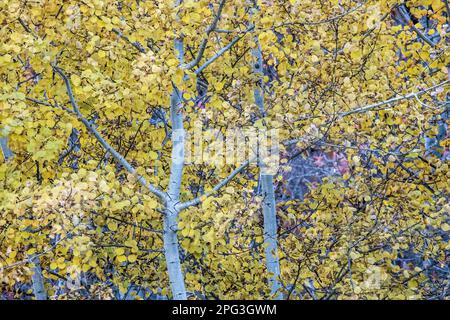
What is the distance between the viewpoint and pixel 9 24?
8422 millimetres

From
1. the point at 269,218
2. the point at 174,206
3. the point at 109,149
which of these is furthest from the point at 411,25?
the point at 109,149

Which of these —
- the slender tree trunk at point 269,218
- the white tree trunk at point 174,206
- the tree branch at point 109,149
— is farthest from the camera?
the slender tree trunk at point 269,218

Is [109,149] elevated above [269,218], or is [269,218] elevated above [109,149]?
[109,149]

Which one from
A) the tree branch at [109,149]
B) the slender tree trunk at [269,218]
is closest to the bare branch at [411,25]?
the slender tree trunk at [269,218]

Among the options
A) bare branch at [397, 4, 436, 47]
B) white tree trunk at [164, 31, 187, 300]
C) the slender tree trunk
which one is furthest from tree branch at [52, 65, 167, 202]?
bare branch at [397, 4, 436, 47]

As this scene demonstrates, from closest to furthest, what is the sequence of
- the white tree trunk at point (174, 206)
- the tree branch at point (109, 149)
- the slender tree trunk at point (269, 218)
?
the tree branch at point (109, 149), the white tree trunk at point (174, 206), the slender tree trunk at point (269, 218)

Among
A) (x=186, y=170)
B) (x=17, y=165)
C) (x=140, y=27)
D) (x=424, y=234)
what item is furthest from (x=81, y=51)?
(x=424, y=234)

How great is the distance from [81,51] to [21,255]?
104 inches

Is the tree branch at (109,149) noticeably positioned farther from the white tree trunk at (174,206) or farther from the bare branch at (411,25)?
the bare branch at (411,25)

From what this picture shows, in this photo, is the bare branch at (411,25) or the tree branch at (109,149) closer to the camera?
the tree branch at (109,149)

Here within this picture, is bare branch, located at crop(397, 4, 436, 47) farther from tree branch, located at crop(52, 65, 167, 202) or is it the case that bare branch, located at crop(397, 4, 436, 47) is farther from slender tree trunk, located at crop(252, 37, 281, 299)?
tree branch, located at crop(52, 65, 167, 202)

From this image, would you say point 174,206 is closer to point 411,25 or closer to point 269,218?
point 269,218

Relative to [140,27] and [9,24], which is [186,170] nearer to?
[140,27]

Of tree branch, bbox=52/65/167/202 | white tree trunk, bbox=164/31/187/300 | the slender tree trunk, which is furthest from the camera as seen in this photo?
the slender tree trunk
